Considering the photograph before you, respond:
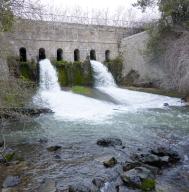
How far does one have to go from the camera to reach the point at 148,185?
5.78m

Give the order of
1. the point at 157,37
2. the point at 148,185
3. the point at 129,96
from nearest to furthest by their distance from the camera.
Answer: the point at 148,185 < the point at 129,96 < the point at 157,37

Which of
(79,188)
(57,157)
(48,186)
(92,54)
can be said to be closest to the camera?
(79,188)

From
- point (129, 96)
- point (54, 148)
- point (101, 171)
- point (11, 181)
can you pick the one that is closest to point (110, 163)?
point (101, 171)

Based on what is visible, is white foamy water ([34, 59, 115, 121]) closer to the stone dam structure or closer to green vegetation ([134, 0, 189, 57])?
the stone dam structure

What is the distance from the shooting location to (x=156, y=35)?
16672 mm

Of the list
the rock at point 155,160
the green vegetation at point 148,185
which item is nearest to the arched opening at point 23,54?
the rock at point 155,160

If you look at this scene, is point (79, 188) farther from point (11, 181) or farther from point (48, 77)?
point (48, 77)

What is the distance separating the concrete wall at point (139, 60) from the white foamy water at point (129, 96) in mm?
1545

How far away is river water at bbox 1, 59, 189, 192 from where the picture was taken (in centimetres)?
685

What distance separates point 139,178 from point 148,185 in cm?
26

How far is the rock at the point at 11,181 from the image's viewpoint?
6004mm

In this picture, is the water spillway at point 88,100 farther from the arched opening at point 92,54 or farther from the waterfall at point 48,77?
the arched opening at point 92,54

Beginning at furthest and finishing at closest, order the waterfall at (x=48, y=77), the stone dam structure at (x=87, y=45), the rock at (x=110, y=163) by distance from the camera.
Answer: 1. the stone dam structure at (x=87, y=45)
2. the waterfall at (x=48, y=77)
3. the rock at (x=110, y=163)

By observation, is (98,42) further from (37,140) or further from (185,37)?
(37,140)
